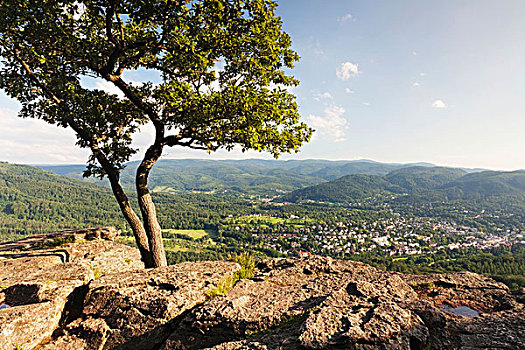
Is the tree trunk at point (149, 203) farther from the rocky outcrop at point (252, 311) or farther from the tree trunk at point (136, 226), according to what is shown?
the rocky outcrop at point (252, 311)

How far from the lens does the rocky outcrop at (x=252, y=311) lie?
404 centimetres

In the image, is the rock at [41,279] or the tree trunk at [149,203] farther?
the tree trunk at [149,203]

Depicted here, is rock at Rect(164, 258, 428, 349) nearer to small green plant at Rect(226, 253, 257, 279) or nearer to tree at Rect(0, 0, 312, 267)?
small green plant at Rect(226, 253, 257, 279)

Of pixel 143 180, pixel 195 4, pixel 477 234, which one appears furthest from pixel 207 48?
pixel 477 234

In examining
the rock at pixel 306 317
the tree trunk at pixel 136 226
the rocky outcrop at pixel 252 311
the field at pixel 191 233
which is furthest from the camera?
the field at pixel 191 233

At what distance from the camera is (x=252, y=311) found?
5.13m

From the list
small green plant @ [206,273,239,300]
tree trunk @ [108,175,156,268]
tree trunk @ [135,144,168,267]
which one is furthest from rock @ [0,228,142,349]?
small green plant @ [206,273,239,300]

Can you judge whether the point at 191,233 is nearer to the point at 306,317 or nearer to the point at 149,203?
the point at 149,203

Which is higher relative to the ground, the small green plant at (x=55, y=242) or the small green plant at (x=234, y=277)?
the small green plant at (x=234, y=277)

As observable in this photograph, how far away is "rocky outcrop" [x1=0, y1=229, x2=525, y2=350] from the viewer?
13.2 feet

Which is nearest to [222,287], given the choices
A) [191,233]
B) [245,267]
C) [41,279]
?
[245,267]

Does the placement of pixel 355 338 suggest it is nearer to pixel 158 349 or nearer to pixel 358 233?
pixel 158 349

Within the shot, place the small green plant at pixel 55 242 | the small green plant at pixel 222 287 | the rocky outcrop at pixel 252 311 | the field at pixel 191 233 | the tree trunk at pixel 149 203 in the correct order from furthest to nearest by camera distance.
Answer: the field at pixel 191 233 → the small green plant at pixel 55 242 → the tree trunk at pixel 149 203 → the small green plant at pixel 222 287 → the rocky outcrop at pixel 252 311

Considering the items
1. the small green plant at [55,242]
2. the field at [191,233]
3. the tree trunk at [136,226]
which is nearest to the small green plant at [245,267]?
the tree trunk at [136,226]
